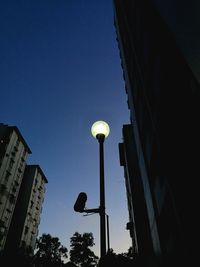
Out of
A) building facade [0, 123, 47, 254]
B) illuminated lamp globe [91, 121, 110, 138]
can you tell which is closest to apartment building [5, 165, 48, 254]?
building facade [0, 123, 47, 254]

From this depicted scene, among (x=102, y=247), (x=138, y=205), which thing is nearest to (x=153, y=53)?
(x=102, y=247)

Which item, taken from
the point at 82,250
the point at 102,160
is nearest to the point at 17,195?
the point at 82,250

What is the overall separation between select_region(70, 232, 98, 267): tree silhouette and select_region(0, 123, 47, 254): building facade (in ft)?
41.5

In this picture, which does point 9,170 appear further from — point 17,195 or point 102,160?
point 102,160

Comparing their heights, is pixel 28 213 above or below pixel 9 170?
below

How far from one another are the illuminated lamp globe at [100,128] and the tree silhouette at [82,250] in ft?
175

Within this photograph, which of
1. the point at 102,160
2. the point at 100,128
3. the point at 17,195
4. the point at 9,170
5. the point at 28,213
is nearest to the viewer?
the point at 102,160

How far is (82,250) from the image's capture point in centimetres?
5231

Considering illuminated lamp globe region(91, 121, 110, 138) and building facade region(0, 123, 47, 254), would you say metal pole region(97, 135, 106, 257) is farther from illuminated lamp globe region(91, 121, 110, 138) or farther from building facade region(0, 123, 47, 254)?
building facade region(0, 123, 47, 254)

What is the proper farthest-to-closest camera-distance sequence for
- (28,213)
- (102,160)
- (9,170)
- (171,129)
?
(28,213) < (9,170) < (171,129) < (102,160)

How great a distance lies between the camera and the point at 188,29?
566 cm

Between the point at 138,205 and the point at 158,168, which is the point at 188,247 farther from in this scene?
the point at 138,205

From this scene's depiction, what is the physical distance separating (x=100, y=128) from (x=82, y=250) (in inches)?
2140

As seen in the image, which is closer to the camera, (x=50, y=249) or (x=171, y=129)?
(x=171, y=129)
